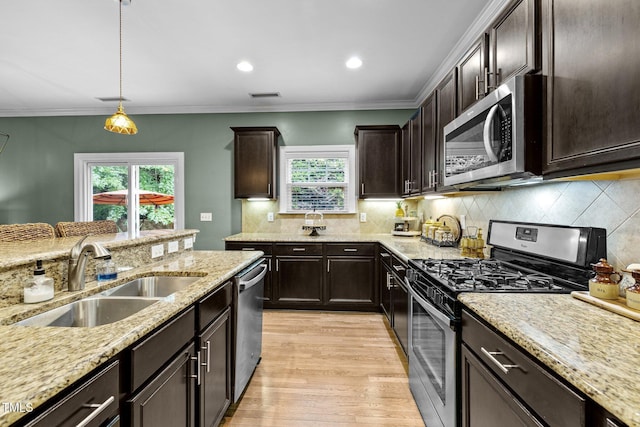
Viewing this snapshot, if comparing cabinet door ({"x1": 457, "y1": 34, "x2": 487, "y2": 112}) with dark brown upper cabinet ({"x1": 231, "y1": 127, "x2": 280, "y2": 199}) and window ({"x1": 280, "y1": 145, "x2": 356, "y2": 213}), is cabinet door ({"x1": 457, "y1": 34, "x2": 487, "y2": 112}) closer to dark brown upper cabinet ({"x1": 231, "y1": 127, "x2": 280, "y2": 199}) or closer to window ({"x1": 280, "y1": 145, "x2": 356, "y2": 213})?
window ({"x1": 280, "y1": 145, "x2": 356, "y2": 213})

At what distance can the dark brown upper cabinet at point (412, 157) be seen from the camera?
3.11 m

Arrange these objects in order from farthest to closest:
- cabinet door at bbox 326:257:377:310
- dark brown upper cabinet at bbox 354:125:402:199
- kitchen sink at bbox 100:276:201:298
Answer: dark brown upper cabinet at bbox 354:125:402:199 < cabinet door at bbox 326:257:377:310 < kitchen sink at bbox 100:276:201:298

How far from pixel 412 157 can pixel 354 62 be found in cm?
117

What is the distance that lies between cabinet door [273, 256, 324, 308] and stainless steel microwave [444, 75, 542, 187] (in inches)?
85.1

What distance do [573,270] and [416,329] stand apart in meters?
0.90

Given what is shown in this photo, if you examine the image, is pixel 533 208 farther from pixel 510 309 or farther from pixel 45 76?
pixel 45 76

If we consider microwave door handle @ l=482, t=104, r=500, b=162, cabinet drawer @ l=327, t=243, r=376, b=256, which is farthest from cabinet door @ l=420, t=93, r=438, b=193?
microwave door handle @ l=482, t=104, r=500, b=162

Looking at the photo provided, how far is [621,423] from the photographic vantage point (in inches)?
24.0

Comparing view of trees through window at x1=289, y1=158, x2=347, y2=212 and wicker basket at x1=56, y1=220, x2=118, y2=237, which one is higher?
view of trees through window at x1=289, y1=158, x2=347, y2=212

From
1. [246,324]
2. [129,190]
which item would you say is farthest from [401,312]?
[129,190]

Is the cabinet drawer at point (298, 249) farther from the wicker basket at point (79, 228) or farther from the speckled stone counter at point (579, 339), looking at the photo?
the speckled stone counter at point (579, 339)

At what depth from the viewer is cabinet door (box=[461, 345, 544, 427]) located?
0.92 meters

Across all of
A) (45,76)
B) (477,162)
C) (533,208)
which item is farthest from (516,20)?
(45,76)

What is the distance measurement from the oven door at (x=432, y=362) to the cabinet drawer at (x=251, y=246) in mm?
1955
